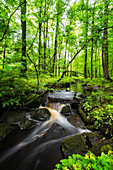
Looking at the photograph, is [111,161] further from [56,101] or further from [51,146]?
[56,101]

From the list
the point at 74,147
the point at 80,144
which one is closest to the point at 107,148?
the point at 80,144

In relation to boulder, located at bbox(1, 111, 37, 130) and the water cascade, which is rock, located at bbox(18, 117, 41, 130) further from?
the water cascade

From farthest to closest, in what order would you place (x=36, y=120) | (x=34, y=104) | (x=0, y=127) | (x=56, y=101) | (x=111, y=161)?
(x=56, y=101), (x=34, y=104), (x=36, y=120), (x=0, y=127), (x=111, y=161)

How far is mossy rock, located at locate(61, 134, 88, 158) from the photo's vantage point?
2.42m

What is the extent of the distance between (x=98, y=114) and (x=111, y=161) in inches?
96.1

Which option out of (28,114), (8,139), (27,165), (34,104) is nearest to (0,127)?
(8,139)

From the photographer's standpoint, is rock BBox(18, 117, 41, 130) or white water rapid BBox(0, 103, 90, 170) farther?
rock BBox(18, 117, 41, 130)

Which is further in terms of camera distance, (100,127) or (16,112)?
(16,112)

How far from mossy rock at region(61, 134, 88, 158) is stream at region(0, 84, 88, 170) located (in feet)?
0.99

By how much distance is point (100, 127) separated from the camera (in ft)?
10.4

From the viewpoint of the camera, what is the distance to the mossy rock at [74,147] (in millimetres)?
2422

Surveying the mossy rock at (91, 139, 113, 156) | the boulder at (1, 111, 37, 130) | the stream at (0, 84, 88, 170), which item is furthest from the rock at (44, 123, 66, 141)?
the mossy rock at (91, 139, 113, 156)

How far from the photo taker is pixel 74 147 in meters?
2.49

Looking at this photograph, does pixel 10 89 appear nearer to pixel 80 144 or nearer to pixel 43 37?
pixel 43 37
